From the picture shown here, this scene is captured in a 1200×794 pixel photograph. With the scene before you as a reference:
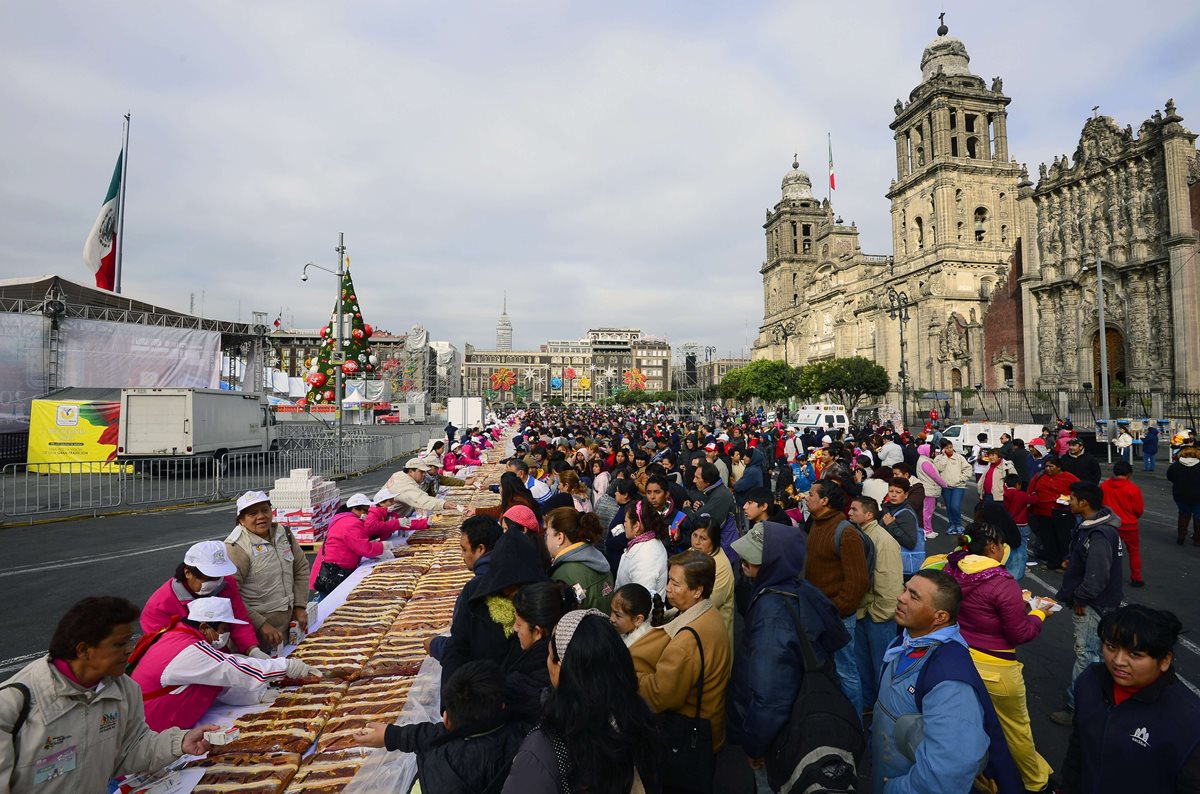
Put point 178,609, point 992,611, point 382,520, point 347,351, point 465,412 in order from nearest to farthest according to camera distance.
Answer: point 992,611 < point 178,609 < point 382,520 < point 347,351 < point 465,412

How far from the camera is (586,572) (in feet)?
13.1

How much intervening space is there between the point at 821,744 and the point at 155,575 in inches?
376

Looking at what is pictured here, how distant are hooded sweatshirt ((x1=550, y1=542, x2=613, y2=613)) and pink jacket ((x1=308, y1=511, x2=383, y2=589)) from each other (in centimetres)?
341

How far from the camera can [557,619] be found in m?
2.79

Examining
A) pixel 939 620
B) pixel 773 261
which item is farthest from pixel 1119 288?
pixel 773 261

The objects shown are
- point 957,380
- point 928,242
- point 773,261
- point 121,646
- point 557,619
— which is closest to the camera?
point 121,646

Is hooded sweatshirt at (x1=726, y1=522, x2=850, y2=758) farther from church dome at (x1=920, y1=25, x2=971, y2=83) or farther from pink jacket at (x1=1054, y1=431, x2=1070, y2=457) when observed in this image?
church dome at (x1=920, y1=25, x2=971, y2=83)

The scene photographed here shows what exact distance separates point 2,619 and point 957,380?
A: 47.7 metres

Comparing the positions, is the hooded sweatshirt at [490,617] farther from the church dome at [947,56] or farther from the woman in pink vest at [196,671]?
the church dome at [947,56]

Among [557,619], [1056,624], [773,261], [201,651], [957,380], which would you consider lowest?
[1056,624]

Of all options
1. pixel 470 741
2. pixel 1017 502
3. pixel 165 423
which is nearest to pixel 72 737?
pixel 470 741

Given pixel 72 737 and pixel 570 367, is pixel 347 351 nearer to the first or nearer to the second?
pixel 72 737

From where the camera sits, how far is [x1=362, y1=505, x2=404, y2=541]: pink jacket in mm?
7020

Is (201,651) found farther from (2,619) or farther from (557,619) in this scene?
(2,619)
